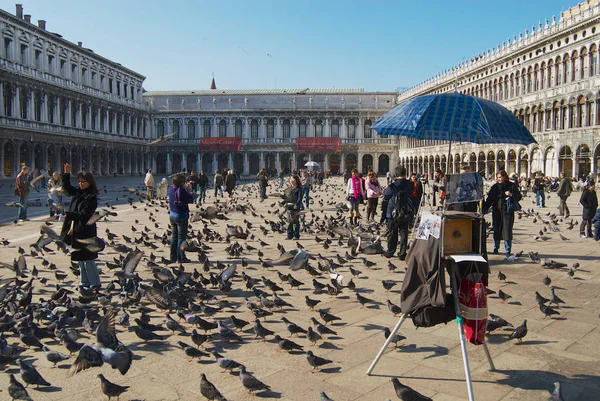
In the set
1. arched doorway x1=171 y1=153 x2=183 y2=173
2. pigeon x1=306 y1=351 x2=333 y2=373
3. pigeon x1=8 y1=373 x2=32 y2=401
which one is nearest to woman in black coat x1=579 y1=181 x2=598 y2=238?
pigeon x1=306 y1=351 x2=333 y2=373

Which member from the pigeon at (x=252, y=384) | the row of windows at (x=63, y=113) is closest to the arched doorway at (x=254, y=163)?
the row of windows at (x=63, y=113)

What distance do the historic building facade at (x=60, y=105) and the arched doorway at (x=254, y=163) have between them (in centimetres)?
1570

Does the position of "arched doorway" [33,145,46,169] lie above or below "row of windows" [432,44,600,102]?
below

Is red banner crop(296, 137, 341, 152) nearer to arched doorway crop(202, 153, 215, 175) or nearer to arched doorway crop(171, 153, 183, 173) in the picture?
arched doorway crop(202, 153, 215, 175)

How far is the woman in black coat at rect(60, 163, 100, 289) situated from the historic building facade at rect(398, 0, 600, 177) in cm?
2230

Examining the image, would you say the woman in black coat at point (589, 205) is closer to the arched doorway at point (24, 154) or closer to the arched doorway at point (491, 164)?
the arched doorway at point (491, 164)

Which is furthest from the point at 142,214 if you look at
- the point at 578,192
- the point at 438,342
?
the point at 578,192

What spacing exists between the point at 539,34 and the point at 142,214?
106ft

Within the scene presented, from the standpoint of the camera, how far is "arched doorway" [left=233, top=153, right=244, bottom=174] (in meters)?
71.7

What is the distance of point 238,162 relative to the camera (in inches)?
2842

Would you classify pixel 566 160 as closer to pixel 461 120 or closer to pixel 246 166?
pixel 461 120

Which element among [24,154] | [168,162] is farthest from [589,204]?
[168,162]

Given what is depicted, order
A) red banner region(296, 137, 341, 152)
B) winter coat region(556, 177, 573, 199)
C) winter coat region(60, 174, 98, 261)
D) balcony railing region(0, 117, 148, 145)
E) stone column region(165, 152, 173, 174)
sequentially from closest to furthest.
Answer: winter coat region(60, 174, 98, 261)
winter coat region(556, 177, 573, 199)
balcony railing region(0, 117, 148, 145)
red banner region(296, 137, 341, 152)
stone column region(165, 152, 173, 174)

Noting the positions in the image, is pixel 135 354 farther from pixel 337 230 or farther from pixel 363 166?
pixel 363 166
